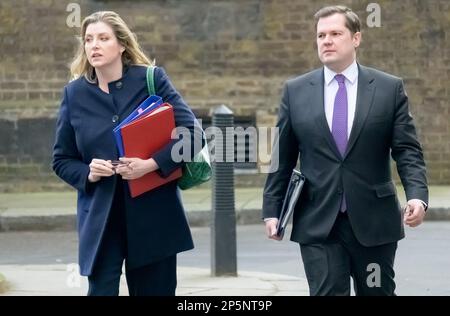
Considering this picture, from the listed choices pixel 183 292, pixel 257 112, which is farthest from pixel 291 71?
pixel 183 292

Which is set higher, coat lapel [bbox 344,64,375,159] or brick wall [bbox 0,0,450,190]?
coat lapel [bbox 344,64,375,159]

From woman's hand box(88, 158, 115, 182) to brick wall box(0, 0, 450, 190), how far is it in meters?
10.6

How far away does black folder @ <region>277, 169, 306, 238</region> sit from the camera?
16.7 feet

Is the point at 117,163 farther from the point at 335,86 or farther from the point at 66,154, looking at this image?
the point at 335,86

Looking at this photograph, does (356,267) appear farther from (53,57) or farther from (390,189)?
(53,57)

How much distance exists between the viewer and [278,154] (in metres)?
5.25

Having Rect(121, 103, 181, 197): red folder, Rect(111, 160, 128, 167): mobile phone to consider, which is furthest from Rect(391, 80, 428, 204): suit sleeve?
Rect(111, 160, 128, 167): mobile phone

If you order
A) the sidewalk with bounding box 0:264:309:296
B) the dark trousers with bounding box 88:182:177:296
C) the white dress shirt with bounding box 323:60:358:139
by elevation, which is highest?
the white dress shirt with bounding box 323:60:358:139

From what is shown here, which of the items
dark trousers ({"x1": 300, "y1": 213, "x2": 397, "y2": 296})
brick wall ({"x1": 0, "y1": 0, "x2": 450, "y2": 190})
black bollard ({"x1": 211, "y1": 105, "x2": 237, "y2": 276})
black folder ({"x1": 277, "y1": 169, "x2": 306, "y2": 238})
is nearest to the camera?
dark trousers ({"x1": 300, "y1": 213, "x2": 397, "y2": 296})

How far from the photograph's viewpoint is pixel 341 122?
507 cm

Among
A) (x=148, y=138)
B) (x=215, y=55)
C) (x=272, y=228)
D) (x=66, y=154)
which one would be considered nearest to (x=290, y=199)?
(x=272, y=228)

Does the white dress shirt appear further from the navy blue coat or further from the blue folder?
the blue folder

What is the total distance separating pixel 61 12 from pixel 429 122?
562 cm

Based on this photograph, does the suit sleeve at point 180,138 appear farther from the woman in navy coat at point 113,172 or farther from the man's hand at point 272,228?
the man's hand at point 272,228
